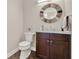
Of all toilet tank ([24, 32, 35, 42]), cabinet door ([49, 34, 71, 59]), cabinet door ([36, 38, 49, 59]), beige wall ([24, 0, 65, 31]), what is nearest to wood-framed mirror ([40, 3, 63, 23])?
beige wall ([24, 0, 65, 31])

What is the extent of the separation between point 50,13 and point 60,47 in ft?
5.31

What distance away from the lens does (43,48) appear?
11.9 ft

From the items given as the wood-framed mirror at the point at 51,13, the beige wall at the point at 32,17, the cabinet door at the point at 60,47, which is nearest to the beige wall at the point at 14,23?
the beige wall at the point at 32,17

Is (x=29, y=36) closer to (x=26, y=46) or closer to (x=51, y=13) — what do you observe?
(x=26, y=46)

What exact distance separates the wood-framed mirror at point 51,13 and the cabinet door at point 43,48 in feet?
3.42

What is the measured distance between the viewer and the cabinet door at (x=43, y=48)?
3.51 m

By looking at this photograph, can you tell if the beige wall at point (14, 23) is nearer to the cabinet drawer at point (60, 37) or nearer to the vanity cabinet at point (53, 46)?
the vanity cabinet at point (53, 46)

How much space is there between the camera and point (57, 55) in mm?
3256

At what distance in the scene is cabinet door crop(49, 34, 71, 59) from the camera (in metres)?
3.08

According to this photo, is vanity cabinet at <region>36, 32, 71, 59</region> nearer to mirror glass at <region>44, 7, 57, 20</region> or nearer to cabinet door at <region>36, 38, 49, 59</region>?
cabinet door at <region>36, 38, 49, 59</region>

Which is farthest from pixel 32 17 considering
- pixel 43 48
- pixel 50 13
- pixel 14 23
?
pixel 43 48
